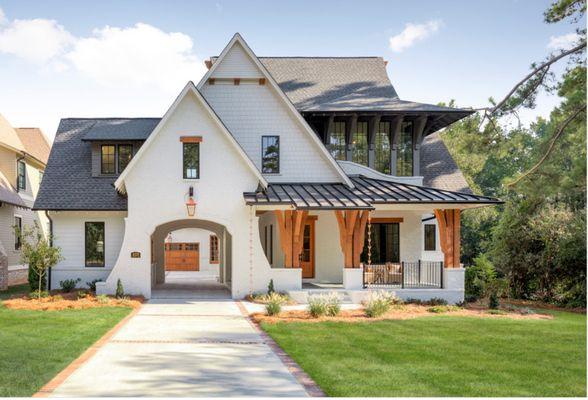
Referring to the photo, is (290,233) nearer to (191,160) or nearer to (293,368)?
(191,160)

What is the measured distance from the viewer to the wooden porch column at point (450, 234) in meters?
21.5

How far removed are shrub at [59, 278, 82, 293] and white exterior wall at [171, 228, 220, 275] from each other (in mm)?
20177

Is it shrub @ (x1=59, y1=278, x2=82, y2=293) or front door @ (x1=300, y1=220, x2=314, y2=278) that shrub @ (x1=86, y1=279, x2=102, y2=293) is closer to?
shrub @ (x1=59, y1=278, x2=82, y2=293)

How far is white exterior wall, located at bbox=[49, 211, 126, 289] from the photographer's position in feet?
75.6

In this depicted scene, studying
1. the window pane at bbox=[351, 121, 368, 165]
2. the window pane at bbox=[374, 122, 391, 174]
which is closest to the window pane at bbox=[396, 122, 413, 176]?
→ the window pane at bbox=[374, 122, 391, 174]

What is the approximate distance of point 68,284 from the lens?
74.3ft

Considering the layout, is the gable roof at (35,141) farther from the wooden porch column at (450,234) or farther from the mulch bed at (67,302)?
the wooden porch column at (450,234)

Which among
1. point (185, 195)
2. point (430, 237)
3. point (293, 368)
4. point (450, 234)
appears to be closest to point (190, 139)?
point (185, 195)

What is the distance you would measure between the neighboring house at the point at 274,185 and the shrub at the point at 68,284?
0.21 metres

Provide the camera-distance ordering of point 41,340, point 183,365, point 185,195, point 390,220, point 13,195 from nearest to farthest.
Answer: point 183,365 → point 41,340 → point 185,195 → point 390,220 → point 13,195

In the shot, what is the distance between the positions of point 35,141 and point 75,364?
101ft

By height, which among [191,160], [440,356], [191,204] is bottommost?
[440,356]

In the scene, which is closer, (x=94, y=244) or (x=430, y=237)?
(x=94, y=244)

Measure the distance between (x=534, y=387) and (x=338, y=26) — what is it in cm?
1038
